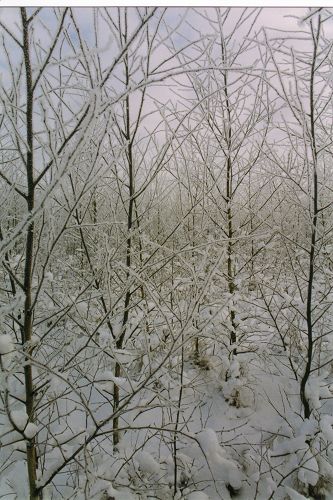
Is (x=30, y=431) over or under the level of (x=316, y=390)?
over

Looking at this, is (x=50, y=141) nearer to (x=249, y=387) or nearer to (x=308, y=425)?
(x=308, y=425)

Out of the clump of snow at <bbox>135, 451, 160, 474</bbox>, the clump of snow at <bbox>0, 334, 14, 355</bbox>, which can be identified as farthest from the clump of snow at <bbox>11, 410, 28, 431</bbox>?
the clump of snow at <bbox>135, 451, 160, 474</bbox>

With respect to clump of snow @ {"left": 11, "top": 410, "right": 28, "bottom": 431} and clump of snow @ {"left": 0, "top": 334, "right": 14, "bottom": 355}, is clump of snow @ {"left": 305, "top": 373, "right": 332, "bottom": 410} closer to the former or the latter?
clump of snow @ {"left": 11, "top": 410, "right": 28, "bottom": 431}

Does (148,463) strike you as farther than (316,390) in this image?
No

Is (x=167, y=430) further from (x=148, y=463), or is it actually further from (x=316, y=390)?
(x=316, y=390)

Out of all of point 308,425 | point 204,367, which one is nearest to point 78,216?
point 308,425

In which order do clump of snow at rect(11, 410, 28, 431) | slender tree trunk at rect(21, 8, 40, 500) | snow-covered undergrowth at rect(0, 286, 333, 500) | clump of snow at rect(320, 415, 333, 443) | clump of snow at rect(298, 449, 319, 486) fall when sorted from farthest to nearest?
clump of snow at rect(298, 449, 319, 486) → clump of snow at rect(320, 415, 333, 443) → snow-covered undergrowth at rect(0, 286, 333, 500) → clump of snow at rect(11, 410, 28, 431) → slender tree trunk at rect(21, 8, 40, 500)

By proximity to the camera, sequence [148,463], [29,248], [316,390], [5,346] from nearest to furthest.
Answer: [5,346], [29,248], [148,463], [316,390]

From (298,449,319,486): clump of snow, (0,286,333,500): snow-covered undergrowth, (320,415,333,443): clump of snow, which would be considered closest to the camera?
(0,286,333,500): snow-covered undergrowth

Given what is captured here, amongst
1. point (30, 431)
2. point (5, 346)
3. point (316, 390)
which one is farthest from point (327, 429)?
point (5, 346)

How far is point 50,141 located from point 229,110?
120 inches

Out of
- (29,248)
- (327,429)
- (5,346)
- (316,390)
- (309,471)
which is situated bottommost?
(309,471)

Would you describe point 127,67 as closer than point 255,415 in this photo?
Yes

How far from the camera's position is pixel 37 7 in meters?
1.08
